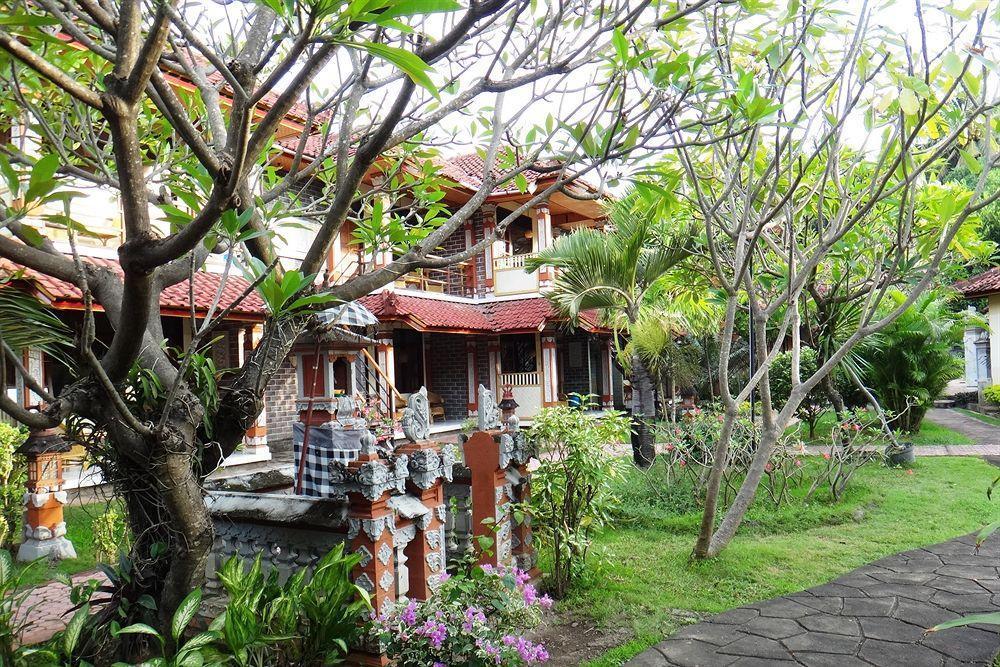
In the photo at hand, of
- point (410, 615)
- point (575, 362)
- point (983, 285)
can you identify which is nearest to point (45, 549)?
point (410, 615)

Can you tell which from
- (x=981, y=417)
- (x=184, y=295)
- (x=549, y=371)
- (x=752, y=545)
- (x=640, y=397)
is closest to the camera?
(x=752, y=545)

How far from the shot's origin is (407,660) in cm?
276

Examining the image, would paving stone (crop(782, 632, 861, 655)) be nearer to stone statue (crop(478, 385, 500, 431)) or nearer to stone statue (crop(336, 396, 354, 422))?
stone statue (crop(478, 385, 500, 431))

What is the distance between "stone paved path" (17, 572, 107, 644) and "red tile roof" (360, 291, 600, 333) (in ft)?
27.9

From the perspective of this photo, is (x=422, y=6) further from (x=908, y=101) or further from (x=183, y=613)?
(x=908, y=101)

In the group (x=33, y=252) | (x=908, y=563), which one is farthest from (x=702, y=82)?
(x=908, y=563)

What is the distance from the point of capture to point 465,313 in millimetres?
15852

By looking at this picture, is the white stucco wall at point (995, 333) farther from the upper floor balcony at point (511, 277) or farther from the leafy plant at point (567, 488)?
the leafy plant at point (567, 488)

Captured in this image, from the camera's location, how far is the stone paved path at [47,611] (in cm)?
386

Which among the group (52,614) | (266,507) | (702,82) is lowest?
(52,614)

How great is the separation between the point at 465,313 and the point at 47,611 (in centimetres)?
1176

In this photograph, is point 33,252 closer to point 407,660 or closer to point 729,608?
point 407,660

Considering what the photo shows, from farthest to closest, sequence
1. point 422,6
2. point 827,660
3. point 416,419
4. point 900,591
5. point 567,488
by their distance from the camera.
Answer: point 567,488 < point 900,591 < point 416,419 < point 827,660 < point 422,6

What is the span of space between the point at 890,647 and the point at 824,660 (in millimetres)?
383
